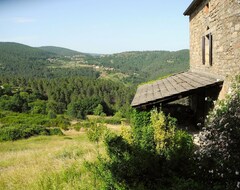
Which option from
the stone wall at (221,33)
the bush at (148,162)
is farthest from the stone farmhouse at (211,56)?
the bush at (148,162)

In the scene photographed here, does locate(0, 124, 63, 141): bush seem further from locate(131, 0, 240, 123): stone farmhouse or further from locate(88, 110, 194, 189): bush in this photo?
locate(88, 110, 194, 189): bush

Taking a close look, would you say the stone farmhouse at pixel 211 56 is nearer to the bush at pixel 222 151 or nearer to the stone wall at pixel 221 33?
the stone wall at pixel 221 33

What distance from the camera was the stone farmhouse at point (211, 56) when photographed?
8.73 meters

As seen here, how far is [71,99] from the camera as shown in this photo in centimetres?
10125

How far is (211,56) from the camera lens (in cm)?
1134

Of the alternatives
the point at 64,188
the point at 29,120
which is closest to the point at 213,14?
the point at 64,188

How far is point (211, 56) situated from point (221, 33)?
1651 mm

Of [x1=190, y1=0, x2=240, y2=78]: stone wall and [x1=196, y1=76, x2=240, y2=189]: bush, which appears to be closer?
[x1=196, y1=76, x2=240, y2=189]: bush

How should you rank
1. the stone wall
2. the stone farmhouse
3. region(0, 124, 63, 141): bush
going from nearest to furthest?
the stone wall, the stone farmhouse, region(0, 124, 63, 141): bush

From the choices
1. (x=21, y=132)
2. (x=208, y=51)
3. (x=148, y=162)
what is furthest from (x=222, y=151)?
(x=21, y=132)

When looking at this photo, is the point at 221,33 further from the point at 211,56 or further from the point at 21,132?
the point at 21,132

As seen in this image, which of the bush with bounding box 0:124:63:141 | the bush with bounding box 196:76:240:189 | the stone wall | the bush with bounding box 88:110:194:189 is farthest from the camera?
the bush with bounding box 0:124:63:141

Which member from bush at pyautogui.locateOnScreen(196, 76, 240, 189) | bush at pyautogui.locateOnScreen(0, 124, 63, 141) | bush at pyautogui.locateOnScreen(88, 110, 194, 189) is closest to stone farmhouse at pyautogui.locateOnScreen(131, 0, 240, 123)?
bush at pyautogui.locateOnScreen(196, 76, 240, 189)

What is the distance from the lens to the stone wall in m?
8.53
